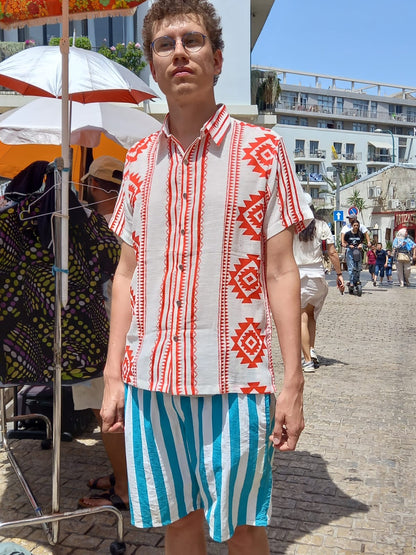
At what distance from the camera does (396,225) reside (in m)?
57.5

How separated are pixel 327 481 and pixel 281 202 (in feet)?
8.83

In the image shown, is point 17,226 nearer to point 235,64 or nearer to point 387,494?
point 387,494

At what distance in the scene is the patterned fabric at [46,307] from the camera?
10.6 ft

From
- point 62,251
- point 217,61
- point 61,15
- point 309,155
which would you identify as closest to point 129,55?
point 61,15

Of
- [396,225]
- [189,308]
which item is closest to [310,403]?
[189,308]

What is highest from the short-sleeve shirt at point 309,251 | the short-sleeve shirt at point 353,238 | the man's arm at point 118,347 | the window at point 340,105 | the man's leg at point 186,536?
the window at point 340,105

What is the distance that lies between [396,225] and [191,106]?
5805 centimetres

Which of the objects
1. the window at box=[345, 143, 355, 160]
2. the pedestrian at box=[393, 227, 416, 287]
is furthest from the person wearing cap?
the window at box=[345, 143, 355, 160]

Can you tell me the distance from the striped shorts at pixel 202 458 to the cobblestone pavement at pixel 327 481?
4.31 ft

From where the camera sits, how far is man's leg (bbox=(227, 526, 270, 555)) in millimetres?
2070

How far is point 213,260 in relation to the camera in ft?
6.57

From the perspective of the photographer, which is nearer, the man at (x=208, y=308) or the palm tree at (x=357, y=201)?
the man at (x=208, y=308)

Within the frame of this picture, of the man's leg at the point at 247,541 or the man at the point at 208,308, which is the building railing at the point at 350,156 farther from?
the man's leg at the point at 247,541

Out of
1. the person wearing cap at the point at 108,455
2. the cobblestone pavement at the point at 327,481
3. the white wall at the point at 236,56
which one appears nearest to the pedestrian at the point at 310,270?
the cobblestone pavement at the point at 327,481
